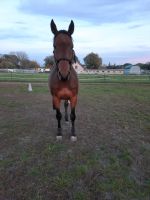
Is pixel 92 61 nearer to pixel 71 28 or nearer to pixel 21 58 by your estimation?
pixel 21 58

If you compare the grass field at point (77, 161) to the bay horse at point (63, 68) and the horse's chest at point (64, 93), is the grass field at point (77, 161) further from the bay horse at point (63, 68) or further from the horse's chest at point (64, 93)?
the horse's chest at point (64, 93)

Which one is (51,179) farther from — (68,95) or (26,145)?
(68,95)

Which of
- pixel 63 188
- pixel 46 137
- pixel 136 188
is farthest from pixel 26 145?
pixel 136 188

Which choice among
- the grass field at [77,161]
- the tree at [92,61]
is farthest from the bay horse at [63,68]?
the tree at [92,61]

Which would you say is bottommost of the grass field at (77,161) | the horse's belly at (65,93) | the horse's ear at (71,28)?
the grass field at (77,161)

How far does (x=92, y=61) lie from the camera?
91812 mm

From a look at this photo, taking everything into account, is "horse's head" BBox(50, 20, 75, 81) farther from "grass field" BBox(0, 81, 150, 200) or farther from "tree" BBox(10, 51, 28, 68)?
"tree" BBox(10, 51, 28, 68)

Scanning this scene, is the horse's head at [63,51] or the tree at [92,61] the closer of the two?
the horse's head at [63,51]

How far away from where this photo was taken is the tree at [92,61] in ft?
299

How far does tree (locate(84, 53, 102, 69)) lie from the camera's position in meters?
91.1

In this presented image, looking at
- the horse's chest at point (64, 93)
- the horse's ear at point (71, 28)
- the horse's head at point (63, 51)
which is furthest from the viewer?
the horse's chest at point (64, 93)

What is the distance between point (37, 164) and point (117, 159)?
1410 millimetres

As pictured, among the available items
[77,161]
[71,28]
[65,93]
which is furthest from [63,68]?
[77,161]

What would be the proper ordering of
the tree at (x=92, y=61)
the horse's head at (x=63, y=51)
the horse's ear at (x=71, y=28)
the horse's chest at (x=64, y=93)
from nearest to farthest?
the horse's head at (x=63, y=51)
the horse's ear at (x=71, y=28)
the horse's chest at (x=64, y=93)
the tree at (x=92, y=61)
